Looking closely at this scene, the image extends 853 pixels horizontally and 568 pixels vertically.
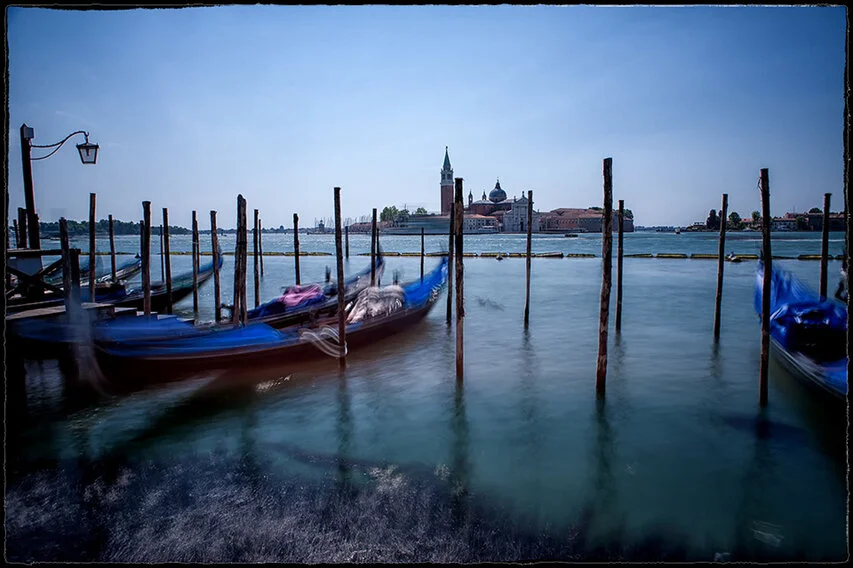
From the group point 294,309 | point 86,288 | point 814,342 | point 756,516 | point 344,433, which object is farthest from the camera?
point 86,288

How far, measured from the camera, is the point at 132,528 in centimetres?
298

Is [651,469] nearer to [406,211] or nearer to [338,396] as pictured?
[338,396]

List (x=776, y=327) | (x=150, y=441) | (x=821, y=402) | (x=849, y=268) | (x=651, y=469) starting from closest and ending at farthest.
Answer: (x=849, y=268)
(x=651, y=469)
(x=150, y=441)
(x=821, y=402)
(x=776, y=327)

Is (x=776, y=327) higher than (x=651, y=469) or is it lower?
higher

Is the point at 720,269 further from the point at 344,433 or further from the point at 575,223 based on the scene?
the point at 575,223

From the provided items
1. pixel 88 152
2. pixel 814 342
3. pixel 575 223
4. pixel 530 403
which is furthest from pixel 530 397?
pixel 575 223

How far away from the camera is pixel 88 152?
203 inches

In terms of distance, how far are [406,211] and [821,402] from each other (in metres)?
96.0

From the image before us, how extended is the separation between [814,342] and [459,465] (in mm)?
4591

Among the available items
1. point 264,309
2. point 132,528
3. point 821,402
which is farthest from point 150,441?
point 821,402

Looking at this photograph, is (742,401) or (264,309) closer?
(742,401)

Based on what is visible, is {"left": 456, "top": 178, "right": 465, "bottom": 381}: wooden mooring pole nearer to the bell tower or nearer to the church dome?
the bell tower

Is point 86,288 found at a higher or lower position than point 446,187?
lower

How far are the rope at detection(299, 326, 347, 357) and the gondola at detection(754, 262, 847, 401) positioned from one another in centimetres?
570
